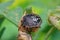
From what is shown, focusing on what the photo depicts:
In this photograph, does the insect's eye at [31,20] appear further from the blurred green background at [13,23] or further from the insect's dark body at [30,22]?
the blurred green background at [13,23]

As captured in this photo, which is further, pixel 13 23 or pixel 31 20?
pixel 13 23

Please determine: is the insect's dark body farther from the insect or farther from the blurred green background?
the blurred green background

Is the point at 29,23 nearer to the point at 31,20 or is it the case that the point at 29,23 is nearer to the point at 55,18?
the point at 31,20

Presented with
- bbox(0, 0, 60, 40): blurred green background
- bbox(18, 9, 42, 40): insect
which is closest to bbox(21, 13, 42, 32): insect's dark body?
bbox(18, 9, 42, 40): insect

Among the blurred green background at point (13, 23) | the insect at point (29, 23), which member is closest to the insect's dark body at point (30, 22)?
the insect at point (29, 23)

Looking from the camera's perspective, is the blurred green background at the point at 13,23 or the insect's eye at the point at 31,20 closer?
the insect's eye at the point at 31,20

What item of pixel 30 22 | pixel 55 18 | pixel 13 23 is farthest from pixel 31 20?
pixel 13 23

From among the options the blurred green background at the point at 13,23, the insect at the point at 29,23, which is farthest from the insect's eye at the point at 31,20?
the blurred green background at the point at 13,23

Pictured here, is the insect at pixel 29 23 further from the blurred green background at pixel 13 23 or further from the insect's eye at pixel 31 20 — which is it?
the blurred green background at pixel 13 23

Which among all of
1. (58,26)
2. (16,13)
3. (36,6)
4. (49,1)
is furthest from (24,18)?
(49,1)
